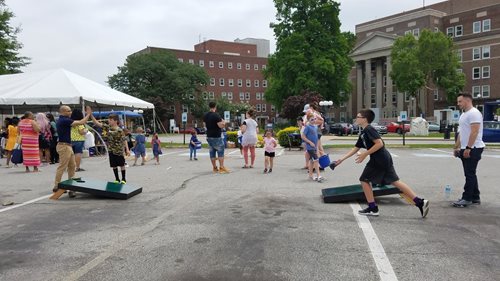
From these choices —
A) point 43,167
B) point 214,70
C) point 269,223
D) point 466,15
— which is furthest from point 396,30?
point 269,223

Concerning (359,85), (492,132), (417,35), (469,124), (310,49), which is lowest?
(492,132)

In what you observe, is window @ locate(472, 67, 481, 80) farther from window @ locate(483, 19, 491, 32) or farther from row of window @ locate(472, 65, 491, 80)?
window @ locate(483, 19, 491, 32)

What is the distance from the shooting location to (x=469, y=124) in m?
6.99

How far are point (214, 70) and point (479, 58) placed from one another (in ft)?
176

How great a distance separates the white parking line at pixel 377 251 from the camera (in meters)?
4.02

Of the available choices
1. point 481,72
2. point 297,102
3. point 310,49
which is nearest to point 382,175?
point 297,102

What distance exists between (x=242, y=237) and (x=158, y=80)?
244 feet

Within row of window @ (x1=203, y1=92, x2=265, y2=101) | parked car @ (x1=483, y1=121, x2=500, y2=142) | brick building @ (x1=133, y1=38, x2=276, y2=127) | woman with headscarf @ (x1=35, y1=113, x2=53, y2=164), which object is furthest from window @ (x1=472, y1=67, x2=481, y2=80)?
woman with headscarf @ (x1=35, y1=113, x2=53, y2=164)

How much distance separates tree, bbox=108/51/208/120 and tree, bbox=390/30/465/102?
3706 centimetres

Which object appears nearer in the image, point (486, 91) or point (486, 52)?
point (486, 91)

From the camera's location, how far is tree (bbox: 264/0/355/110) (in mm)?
47875

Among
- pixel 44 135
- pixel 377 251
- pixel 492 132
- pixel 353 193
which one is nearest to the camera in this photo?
pixel 377 251

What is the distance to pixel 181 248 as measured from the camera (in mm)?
4859

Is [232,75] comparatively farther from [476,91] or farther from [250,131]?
[250,131]
